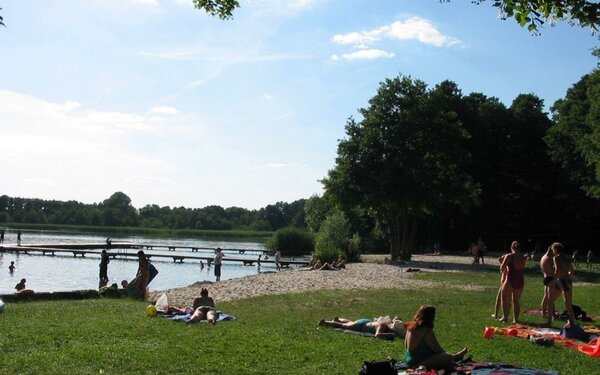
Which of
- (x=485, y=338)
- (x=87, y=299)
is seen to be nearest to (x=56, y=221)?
(x=87, y=299)

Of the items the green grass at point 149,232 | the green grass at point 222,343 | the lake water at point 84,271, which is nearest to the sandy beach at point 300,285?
the green grass at point 222,343

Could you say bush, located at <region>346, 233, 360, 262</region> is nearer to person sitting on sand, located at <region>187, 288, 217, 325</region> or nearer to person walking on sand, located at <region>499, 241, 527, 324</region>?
person sitting on sand, located at <region>187, 288, 217, 325</region>

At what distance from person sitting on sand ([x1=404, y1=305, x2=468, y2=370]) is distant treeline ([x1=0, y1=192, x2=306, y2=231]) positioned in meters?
139

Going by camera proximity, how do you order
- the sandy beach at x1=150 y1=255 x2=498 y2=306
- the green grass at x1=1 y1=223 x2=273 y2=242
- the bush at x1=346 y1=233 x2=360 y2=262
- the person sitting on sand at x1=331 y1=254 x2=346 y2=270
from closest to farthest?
the sandy beach at x1=150 y1=255 x2=498 y2=306
the person sitting on sand at x1=331 y1=254 x2=346 y2=270
the bush at x1=346 y1=233 x2=360 y2=262
the green grass at x1=1 y1=223 x2=273 y2=242

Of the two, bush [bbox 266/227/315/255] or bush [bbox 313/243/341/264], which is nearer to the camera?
bush [bbox 313/243/341/264]

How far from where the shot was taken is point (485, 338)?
36.3ft

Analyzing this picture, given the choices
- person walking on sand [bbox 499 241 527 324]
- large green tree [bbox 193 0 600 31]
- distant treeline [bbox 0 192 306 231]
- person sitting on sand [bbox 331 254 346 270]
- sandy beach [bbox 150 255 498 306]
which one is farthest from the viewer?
distant treeline [bbox 0 192 306 231]

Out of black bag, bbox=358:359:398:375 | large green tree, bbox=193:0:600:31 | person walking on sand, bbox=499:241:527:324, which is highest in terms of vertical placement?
large green tree, bbox=193:0:600:31

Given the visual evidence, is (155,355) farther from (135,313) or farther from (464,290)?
(464,290)

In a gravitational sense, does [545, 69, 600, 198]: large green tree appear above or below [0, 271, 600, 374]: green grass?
above

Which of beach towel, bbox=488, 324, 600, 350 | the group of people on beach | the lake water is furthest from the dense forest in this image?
A: beach towel, bbox=488, 324, 600, 350

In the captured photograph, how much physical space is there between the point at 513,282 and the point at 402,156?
28.7 m

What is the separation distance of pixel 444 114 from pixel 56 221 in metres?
130

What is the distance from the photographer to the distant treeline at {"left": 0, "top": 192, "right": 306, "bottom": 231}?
15138 centimetres
